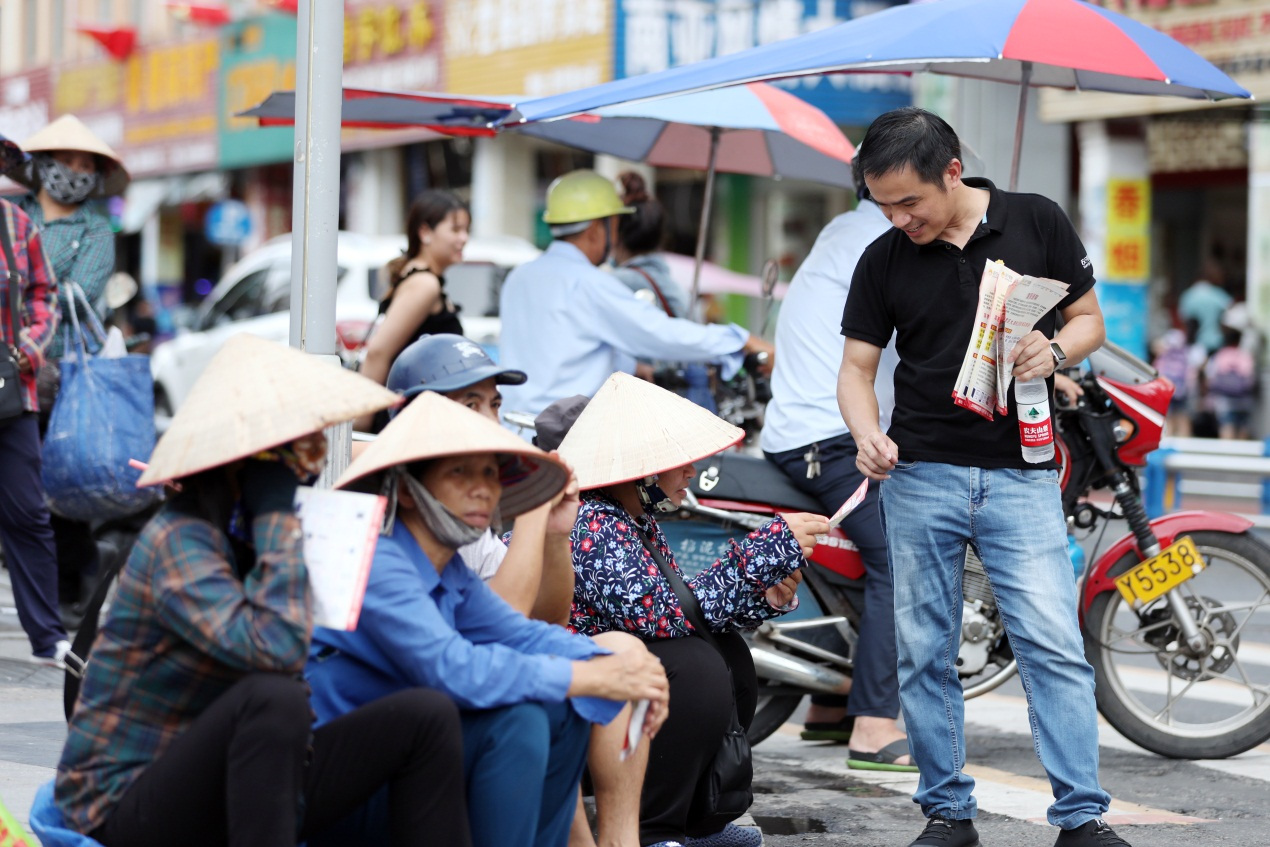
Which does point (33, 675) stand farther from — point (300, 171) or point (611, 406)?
point (611, 406)

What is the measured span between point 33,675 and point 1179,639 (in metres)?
3.85

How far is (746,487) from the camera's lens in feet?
18.4

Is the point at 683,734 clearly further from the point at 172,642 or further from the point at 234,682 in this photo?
the point at 172,642

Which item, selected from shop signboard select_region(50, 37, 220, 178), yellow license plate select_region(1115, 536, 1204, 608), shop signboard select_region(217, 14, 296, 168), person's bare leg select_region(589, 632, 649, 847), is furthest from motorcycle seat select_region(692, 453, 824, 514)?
shop signboard select_region(50, 37, 220, 178)

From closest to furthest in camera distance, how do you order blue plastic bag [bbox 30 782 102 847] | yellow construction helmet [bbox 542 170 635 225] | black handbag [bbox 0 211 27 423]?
1. blue plastic bag [bbox 30 782 102 847]
2. black handbag [bbox 0 211 27 423]
3. yellow construction helmet [bbox 542 170 635 225]

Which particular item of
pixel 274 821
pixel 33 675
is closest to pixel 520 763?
pixel 274 821

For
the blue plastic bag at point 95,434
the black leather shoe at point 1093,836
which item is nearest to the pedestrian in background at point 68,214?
the blue plastic bag at point 95,434

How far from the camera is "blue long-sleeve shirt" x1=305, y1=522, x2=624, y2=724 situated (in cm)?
330

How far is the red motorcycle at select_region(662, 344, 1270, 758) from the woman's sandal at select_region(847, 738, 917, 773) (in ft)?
0.78

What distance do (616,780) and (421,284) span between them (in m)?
3.28

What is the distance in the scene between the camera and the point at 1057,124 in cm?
1803

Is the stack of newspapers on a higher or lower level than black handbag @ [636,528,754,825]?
higher

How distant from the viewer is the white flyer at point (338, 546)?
3100 mm

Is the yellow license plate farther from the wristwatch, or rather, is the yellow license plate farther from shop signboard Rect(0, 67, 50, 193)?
shop signboard Rect(0, 67, 50, 193)
